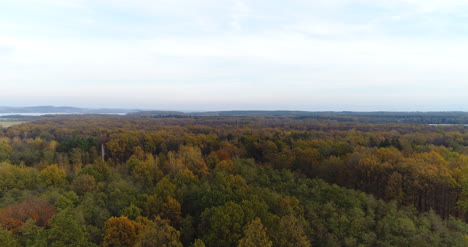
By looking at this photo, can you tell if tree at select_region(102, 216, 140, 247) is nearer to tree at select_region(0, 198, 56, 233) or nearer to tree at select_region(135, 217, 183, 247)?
tree at select_region(135, 217, 183, 247)

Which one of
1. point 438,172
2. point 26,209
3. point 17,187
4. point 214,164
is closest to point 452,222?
point 438,172

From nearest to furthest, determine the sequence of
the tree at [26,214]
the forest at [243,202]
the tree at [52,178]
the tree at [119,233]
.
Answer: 1. the tree at [119,233]
2. the forest at [243,202]
3. the tree at [26,214]
4. the tree at [52,178]

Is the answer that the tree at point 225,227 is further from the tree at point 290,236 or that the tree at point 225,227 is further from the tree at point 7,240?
the tree at point 7,240

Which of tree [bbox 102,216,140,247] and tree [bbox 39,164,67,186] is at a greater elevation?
tree [bbox 39,164,67,186]

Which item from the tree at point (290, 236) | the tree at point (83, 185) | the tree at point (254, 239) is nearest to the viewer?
the tree at point (254, 239)

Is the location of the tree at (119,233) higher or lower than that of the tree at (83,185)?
lower

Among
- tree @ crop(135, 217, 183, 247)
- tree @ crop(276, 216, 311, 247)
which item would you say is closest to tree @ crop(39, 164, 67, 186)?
tree @ crop(135, 217, 183, 247)

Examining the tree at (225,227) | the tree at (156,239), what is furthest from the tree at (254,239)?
the tree at (156,239)

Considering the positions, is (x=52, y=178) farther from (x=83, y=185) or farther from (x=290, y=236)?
(x=290, y=236)

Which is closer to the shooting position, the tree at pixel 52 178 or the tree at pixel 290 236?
the tree at pixel 290 236

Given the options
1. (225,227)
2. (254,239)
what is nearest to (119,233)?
(225,227)

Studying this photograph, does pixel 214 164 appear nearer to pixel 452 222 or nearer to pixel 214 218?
pixel 214 218
